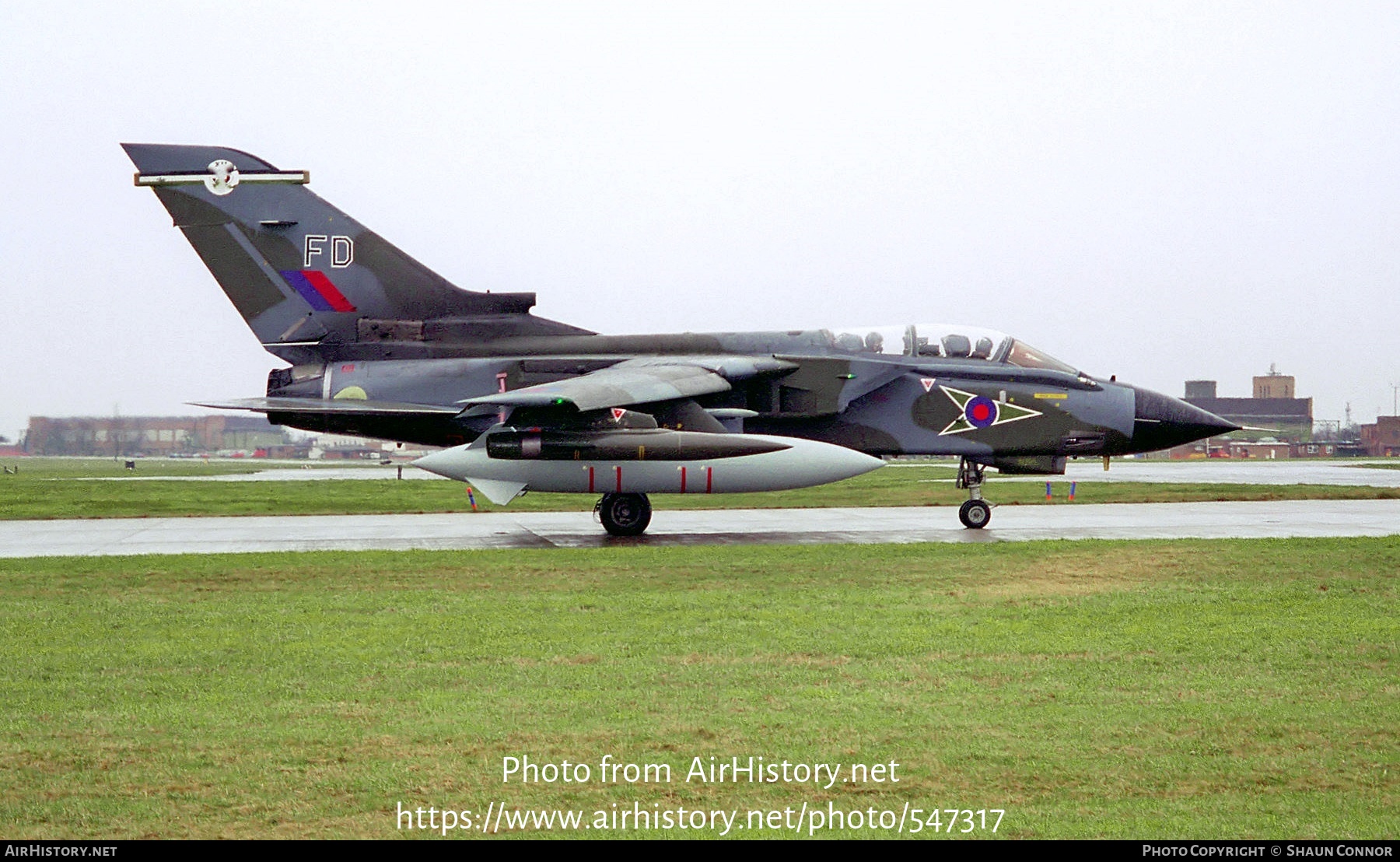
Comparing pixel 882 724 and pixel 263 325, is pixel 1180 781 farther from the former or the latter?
pixel 263 325

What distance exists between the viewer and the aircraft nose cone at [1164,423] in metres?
18.7

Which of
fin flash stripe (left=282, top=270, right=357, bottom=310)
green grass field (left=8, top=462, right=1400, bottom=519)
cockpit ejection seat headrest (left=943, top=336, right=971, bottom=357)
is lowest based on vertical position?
green grass field (left=8, top=462, right=1400, bottom=519)

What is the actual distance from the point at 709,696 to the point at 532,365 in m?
12.4

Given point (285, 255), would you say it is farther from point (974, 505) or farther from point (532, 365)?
point (974, 505)

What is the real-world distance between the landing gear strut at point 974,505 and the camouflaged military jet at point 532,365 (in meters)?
0.04

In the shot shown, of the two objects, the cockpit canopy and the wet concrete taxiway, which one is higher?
the cockpit canopy

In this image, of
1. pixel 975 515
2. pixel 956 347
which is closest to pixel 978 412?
pixel 956 347

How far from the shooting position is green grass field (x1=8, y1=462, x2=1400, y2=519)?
23.8 metres

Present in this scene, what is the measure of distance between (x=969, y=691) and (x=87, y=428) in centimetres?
9300

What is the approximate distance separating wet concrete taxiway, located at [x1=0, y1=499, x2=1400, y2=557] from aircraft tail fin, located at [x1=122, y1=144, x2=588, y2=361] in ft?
10.3

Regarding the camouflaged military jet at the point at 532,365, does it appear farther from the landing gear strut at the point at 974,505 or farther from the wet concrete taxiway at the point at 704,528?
the wet concrete taxiway at the point at 704,528

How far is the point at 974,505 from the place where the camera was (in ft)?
58.9

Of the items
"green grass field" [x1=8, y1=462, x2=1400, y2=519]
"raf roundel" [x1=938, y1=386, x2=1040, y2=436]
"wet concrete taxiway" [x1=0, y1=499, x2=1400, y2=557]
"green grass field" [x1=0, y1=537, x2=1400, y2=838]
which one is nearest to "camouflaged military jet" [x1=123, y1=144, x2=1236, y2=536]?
"raf roundel" [x1=938, y1=386, x2=1040, y2=436]

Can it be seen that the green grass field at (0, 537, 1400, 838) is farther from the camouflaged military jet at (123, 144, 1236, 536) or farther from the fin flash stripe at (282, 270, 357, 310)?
the fin flash stripe at (282, 270, 357, 310)
